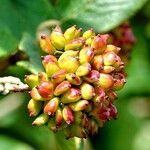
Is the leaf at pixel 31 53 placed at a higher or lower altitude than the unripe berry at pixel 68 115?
lower

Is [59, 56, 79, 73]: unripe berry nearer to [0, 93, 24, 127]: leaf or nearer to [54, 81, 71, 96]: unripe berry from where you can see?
[54, 81, 71, 96]: unripe berry

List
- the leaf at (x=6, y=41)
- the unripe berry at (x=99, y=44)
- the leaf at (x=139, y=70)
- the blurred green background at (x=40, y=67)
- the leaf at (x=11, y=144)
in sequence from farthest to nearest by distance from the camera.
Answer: the leaf at (x=139, y=70)
the leaf at (x=11, y=144)
the blurred green background at (x=40, y=67)
the leaf at (x=6, y=41)
the unripe berry at (x=99, y=44)

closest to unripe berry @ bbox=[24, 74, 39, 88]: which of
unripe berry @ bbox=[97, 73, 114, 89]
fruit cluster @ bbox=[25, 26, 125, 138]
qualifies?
fruit cluster @ bbox=[25, 26, 125, 138]

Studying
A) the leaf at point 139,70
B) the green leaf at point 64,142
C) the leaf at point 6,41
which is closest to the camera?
the green leaf at point 64,142

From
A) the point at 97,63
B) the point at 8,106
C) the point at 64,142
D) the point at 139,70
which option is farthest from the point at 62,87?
the point at 139,70

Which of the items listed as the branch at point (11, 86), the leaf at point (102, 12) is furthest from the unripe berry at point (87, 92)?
the leaf at point (102, 12)

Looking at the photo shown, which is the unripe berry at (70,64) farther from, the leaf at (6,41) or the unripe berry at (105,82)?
the leaf at (6,41)

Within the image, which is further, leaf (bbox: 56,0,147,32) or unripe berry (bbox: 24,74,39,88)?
leaf (bbox: 56,0,147,32)
